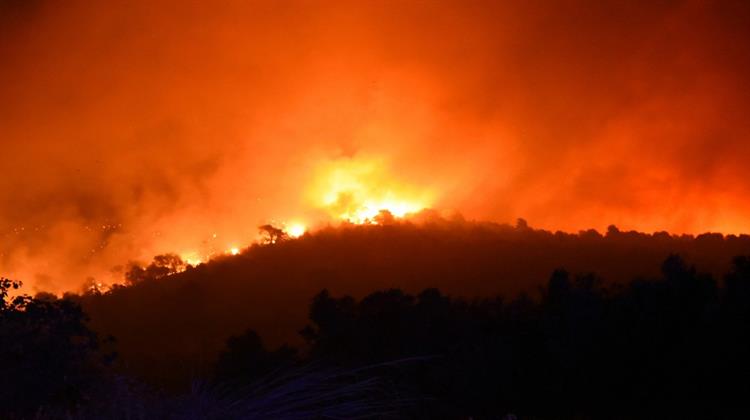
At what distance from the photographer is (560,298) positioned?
1048 inches

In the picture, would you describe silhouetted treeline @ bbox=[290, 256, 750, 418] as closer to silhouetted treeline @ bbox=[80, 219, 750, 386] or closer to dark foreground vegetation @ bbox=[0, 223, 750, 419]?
dark foreground vegetation @ bbox=[0, 223, 750, 419]

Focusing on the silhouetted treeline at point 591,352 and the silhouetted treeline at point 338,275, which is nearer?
the silhouetted treeline at point 591,352

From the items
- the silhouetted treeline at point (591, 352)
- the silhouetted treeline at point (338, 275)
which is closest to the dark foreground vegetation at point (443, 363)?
the silhouetted treeline at point (591, 352)

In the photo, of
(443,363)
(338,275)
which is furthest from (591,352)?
(338,275)

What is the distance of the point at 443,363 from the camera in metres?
22.4

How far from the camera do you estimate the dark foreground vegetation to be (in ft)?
24.7

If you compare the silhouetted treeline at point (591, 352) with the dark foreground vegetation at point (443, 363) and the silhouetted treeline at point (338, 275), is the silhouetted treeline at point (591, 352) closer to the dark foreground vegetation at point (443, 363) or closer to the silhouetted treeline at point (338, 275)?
the dark foreground vegetation at point (443, 363)

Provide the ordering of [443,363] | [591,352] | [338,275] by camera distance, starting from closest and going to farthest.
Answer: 1. [591,352]
2. [443,363]
3. [338,275]

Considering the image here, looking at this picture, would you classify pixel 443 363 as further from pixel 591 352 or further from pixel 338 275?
pixel 338 275

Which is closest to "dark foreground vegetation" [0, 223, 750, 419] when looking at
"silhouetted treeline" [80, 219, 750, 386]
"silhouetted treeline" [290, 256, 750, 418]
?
"silhouetted treeline" [290, 256, 750, 418]

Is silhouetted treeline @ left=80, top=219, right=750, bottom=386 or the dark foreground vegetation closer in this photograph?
the dark foreground vegetation

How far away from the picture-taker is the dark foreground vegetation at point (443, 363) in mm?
7539

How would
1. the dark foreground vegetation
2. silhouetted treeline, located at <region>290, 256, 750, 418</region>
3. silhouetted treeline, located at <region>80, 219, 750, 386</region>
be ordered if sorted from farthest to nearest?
silhouetted treeline, located at <region>80, 219, 750, 386</region> → silhouetted treeline, located at <region>290, 256, 750, 418</region> → the dark foreground vegetation

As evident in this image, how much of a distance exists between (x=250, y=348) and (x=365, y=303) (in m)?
4.46
